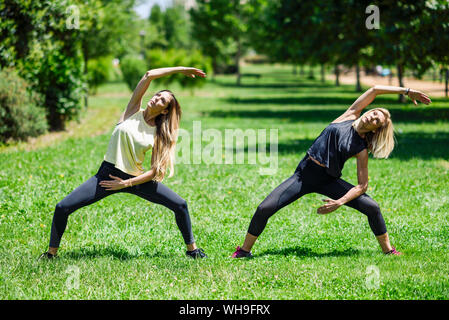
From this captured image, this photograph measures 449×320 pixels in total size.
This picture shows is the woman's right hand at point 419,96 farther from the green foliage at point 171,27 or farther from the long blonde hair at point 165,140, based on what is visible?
the green foliage at point 171,27

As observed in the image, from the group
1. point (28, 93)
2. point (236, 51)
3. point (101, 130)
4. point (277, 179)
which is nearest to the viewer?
point (277, 179)

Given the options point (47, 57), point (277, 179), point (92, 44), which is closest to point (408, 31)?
point (277, 179)

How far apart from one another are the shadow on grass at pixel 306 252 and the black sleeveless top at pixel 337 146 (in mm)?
948

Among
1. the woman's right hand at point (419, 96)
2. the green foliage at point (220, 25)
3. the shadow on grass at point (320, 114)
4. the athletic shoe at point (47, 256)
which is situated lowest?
the shadow on grass at point (320, 114)

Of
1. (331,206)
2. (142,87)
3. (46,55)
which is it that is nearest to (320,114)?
(46,55)

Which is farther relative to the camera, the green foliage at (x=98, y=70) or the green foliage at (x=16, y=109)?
the green foliage at (x=98, y=70)

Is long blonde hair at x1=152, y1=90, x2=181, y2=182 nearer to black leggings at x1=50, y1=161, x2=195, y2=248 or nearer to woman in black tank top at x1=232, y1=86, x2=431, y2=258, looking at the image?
black leggings at x1=50, y1=161, x2=195, y2=248

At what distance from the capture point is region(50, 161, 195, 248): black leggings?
5504 millimetres

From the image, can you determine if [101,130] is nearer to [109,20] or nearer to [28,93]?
[28,93]

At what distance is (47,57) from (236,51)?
40817 mm

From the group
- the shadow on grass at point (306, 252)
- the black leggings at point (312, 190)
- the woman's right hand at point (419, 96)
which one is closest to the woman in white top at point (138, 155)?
the black leggings at point (312, 190)

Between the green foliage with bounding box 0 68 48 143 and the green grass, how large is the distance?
2.43 metres

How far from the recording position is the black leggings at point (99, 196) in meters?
5.50

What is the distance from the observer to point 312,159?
575 centimetres
